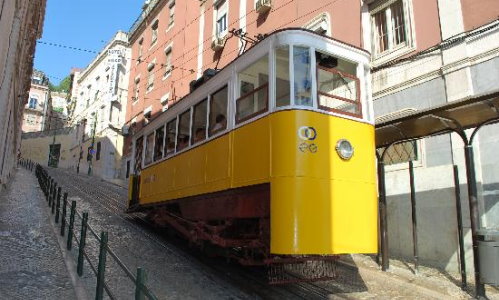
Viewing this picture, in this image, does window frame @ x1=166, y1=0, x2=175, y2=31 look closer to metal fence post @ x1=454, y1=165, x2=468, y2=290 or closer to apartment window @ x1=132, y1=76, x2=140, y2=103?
apartment window @ x1=132, y1=76, x2=140, y2=103

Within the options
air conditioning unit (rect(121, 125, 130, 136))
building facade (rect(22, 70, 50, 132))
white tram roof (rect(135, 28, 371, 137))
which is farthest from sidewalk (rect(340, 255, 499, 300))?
building facade (rect(22, 70, 50, 132))

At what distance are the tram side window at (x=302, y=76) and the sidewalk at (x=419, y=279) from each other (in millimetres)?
3377

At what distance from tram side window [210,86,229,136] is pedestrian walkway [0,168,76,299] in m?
3.06

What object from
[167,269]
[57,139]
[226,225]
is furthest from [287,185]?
[57,139]

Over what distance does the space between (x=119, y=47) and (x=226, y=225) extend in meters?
31.0

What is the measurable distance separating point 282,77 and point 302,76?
0.27 meters

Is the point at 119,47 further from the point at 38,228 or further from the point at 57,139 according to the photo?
the point at 38,228

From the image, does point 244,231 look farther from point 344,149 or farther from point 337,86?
point 337,86

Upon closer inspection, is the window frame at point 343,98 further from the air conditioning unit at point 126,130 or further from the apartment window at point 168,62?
the air conditioning unit at point 126,130

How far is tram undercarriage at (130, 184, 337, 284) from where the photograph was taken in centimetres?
563

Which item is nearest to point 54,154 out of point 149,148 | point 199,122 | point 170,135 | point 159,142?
point 149,148

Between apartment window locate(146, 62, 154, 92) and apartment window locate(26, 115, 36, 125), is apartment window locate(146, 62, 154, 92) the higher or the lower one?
the lower one

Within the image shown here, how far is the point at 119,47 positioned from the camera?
34062 millimetres

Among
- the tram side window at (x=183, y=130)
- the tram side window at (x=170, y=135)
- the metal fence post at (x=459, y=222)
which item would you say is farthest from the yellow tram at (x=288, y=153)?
the metal fence post at (x=459, y=222)
